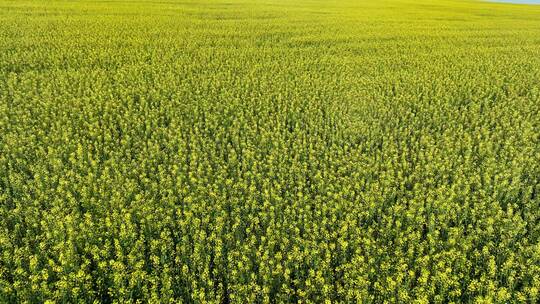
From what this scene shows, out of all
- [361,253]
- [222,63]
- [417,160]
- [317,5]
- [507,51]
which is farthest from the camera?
[317,5]

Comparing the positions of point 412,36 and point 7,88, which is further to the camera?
point 412,36

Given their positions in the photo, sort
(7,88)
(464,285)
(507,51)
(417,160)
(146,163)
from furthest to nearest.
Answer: (507,51), (7,88), (417,160), (146,163), (464,285)

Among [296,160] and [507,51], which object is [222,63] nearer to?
[296,160]

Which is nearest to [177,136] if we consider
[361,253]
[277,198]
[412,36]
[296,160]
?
[296,160]

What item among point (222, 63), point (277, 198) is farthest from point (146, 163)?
point (222, 63)

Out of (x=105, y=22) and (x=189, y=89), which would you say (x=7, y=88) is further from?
(x=105, y=22)

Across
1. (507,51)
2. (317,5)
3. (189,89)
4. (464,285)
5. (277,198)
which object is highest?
(317,5)

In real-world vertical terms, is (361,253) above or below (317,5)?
below
